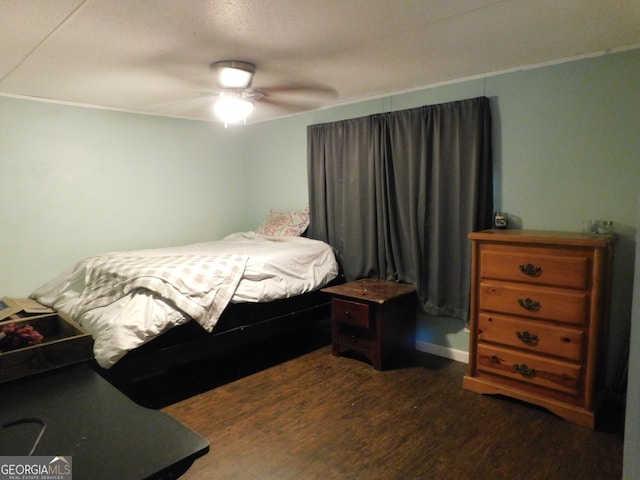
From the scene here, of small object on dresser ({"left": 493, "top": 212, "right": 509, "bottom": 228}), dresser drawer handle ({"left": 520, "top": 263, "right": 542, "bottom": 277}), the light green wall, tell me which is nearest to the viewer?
dresser drawer handle ({"left": 520, "top": 263, "right": 542, "bottom": 277})

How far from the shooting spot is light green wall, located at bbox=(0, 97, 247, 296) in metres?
3.17

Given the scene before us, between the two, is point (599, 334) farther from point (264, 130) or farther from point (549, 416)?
point (264, 130)

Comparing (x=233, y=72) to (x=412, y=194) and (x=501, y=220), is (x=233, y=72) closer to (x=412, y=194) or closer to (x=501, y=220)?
(x=412, y=194)

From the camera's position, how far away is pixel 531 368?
7.61 feet

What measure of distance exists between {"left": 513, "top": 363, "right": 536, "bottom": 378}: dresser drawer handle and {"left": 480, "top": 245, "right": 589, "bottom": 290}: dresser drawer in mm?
510

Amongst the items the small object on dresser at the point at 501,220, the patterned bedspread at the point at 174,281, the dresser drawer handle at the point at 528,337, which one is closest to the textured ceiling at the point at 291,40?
the small object on dresser at the point at 501,220

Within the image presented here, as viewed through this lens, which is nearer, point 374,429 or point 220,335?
point 374,429

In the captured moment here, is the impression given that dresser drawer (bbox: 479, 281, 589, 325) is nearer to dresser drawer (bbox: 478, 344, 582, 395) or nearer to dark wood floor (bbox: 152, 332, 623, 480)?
dresser drawer (bbox: 478, 344, 582, 395)

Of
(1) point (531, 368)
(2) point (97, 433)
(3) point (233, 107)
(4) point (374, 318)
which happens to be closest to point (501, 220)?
(1) point (531, 368)

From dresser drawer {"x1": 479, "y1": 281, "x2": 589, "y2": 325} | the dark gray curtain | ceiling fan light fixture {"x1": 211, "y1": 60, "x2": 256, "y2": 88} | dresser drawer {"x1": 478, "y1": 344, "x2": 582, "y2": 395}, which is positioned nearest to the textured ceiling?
ceiling fan light fixture {"x1": 211, "y1": 60, "x2": 256, "y2": 88}

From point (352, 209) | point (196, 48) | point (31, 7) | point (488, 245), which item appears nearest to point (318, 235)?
point (352, 209)

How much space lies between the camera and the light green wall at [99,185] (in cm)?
317

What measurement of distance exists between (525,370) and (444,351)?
0.85 metres

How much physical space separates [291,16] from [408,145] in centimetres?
Result: 159
